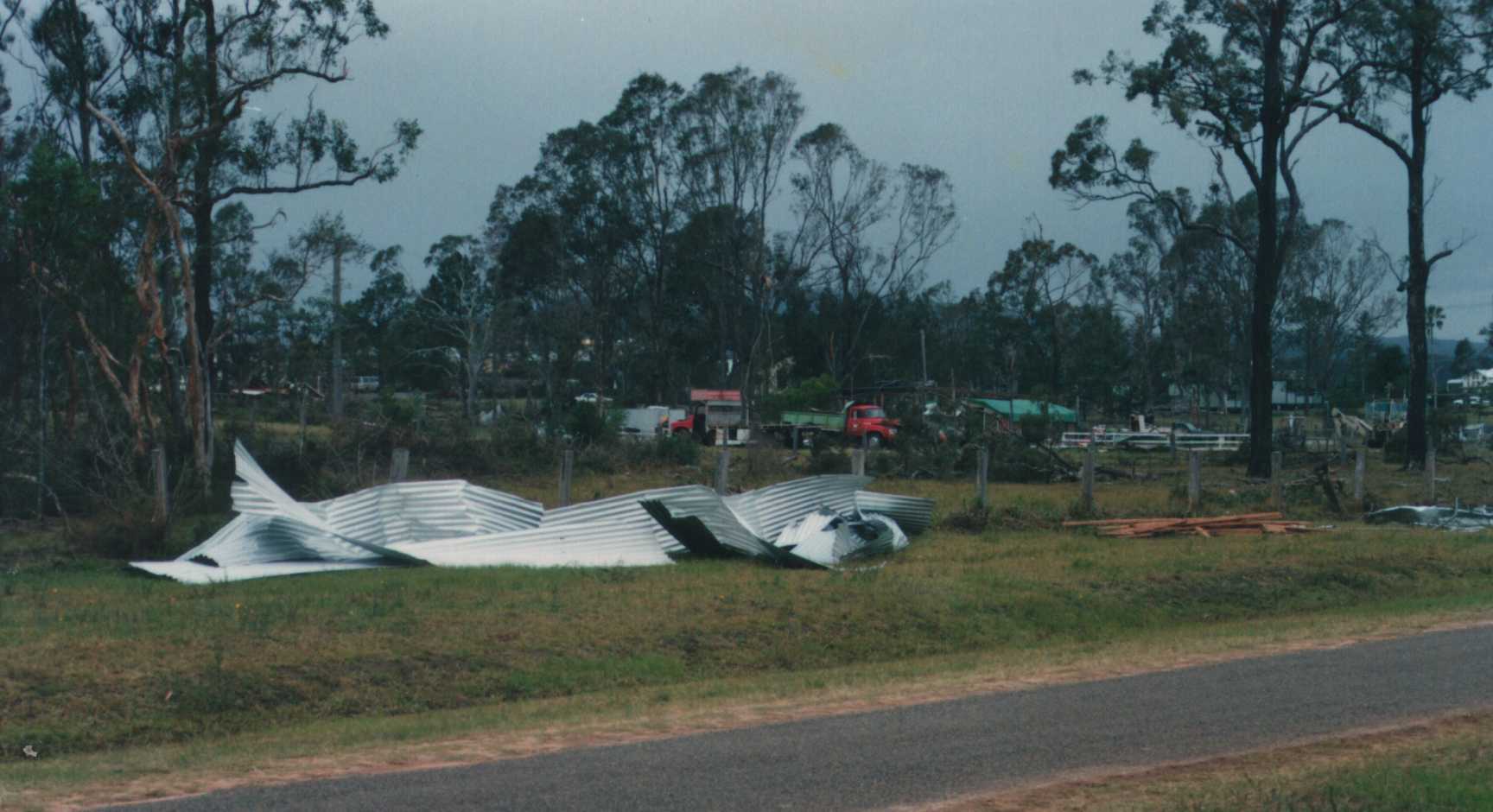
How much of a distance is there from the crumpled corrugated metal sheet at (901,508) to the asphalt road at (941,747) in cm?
987

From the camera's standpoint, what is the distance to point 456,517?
18.2 meters

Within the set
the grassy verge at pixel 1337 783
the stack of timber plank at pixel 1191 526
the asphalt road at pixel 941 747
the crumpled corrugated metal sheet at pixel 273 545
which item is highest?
the crumpled corrugated metal sheet at pixel 273 545

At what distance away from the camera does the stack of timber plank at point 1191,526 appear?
2209 centimetres

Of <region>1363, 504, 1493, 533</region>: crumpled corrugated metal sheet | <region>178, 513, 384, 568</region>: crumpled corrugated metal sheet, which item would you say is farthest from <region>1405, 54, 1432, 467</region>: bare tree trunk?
<region>178, 513, 384, 568</region>: crumpled corrugated metal sheet

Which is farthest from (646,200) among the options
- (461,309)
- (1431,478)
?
(1431,478)

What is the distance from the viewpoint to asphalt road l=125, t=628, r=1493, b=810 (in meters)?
7.16

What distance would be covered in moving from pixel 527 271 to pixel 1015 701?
58.4m

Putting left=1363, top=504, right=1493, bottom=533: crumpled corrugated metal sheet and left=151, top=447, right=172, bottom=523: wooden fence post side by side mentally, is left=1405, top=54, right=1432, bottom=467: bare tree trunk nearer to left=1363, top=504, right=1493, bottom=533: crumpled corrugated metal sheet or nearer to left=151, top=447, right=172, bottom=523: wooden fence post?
left=1363, top=504, right=1493, bottom=533: crumpled corrugated metal sheet

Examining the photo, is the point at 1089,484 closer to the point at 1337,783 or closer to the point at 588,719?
the point at 588,719

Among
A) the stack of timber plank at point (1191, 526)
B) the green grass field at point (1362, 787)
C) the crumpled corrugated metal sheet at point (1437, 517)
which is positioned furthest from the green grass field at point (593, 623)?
the green grass field at point (1362, 787)

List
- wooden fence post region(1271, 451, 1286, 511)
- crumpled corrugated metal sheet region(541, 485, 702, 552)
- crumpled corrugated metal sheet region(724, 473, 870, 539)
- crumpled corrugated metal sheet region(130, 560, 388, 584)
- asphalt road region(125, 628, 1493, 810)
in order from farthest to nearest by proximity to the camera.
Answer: wooden fence post region(1271, 451, 1286, 511)
crumpled corrugated metal sheet region(724, 473, 870, 539)
crumpled corrugated metal sheet region(541, 485, 702, 552)
crumpled corrugated metal sheet region(130, 560, 388, 584)
asphalt road region(125, 628, 1493, 810)

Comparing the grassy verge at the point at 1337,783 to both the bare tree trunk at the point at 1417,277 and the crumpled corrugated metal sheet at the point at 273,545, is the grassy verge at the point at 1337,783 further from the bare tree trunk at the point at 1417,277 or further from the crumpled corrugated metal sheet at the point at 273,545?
the bare tree trunk at the point at 1417,277

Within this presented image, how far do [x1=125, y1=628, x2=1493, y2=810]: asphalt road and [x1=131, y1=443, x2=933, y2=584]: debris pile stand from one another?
786 cm

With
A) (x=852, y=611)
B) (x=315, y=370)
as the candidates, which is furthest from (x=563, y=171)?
(x=852, y=611)
